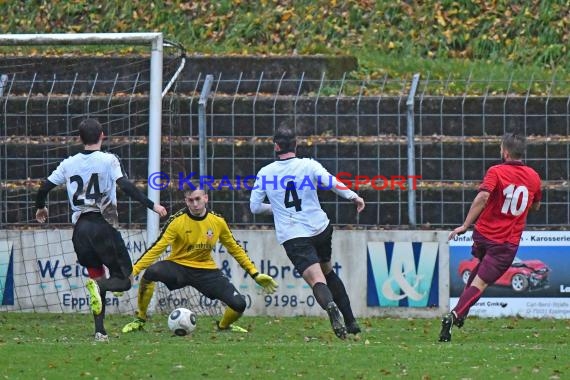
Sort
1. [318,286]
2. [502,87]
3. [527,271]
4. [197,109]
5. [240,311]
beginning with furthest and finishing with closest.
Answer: [502,87] → [197,109] → [527,271] → [240,311] → [318,286]

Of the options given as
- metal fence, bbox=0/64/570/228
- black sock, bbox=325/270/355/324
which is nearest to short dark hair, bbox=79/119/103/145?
black sock, bbox=325/270/355/324

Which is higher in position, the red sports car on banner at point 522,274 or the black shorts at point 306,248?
the black shorts at point 306,248

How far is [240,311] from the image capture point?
42.0 ft

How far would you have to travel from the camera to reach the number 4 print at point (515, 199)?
1192 centimetres

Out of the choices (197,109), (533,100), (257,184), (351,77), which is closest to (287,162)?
(257,184)

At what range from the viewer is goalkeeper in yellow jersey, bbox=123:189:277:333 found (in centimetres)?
1281

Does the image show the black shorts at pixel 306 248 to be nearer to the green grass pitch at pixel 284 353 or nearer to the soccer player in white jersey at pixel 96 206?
the green grass pitch at pixel 284 353

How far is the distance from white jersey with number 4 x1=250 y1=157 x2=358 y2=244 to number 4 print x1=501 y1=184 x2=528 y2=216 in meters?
1.33

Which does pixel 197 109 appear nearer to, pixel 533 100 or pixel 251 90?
pixel 251 90

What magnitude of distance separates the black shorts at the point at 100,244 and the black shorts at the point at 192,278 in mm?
849

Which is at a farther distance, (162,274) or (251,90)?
(251,90)

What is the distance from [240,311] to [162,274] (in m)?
0.81

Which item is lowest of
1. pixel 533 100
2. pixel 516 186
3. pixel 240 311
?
pixel 240 311

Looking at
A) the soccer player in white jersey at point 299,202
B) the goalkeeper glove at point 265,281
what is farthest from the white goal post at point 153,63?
the soccer player in white jersey at point 299,202
